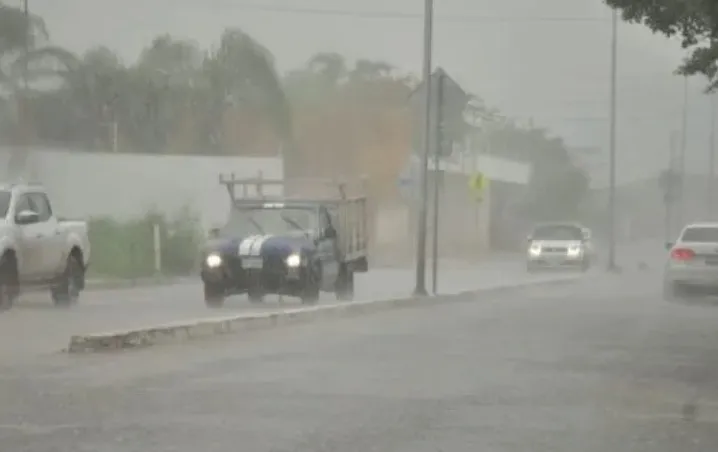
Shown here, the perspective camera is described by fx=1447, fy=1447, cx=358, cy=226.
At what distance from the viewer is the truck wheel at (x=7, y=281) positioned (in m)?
20.5

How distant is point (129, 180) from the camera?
46469mm

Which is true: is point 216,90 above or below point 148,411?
above

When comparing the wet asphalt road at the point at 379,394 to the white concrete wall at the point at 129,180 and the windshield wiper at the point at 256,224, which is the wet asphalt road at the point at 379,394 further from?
the white concrete wall at the point at 129,180

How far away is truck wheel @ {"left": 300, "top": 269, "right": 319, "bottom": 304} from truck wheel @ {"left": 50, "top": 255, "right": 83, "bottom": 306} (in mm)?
3604

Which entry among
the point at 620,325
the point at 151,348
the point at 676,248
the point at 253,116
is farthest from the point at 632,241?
the point at 151,348

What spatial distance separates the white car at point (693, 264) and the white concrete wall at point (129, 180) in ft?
54.6

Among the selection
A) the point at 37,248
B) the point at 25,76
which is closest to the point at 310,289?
the point at 37,248

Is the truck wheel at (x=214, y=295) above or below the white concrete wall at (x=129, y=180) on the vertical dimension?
below

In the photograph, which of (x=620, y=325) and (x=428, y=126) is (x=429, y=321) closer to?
(x=620, y=325)

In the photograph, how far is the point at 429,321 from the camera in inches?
804

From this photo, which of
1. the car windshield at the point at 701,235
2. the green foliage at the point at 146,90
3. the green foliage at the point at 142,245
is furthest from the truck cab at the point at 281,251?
the green foliage at the point at 146,90

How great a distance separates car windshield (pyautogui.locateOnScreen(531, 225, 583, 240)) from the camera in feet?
162

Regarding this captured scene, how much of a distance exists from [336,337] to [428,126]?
36.7ft

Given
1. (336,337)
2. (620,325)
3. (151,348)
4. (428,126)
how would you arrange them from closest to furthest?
(151,348)
(336,337)
(620,325)
(428,126)
